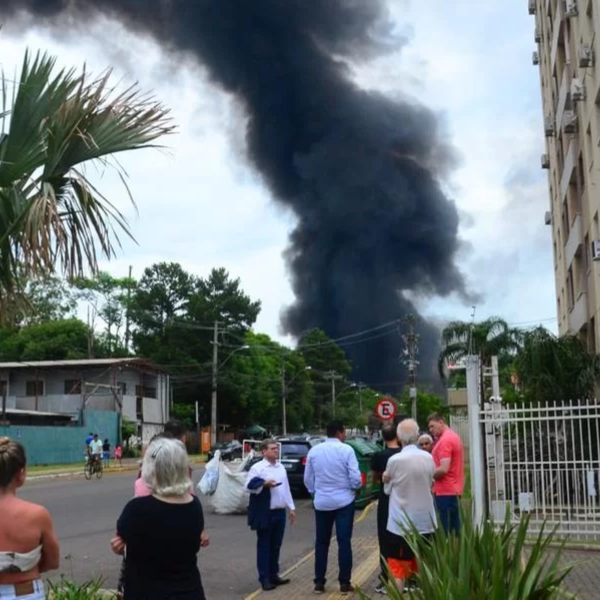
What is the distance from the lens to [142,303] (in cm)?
8581

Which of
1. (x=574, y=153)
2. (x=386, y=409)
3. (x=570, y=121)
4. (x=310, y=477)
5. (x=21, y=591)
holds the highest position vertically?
(x=570, y=121)

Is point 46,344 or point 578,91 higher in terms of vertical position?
point 578,91

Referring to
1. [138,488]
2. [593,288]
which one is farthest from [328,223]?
[138,488]

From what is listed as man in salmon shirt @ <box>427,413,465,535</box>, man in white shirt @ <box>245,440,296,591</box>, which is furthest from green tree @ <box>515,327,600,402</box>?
man in white shirt @ <box>245,440,296,591</box>

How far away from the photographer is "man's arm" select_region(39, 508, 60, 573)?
4.56m

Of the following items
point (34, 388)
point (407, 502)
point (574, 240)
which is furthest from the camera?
point (34, 388)

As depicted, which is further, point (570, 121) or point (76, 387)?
point (76, 387)

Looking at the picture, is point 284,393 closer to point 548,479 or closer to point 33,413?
point 33,413

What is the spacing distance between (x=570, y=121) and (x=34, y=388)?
145ft

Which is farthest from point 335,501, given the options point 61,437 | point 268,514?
point 61,437

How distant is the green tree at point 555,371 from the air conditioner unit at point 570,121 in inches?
319

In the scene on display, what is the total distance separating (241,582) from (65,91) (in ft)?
22.5

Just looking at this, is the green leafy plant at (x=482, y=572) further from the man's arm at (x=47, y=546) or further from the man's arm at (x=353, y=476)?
the man's arm at (x=353, y=476)

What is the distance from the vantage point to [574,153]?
29266 mm
